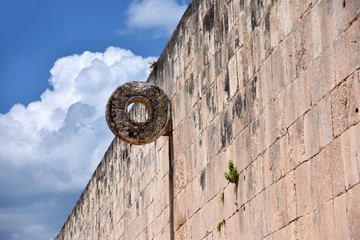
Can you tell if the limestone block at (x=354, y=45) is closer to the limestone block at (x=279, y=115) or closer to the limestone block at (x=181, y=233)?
the limestone block at (x=279, y=115)

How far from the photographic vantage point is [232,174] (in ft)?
24.4

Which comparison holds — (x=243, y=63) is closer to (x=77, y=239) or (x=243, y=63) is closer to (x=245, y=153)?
(x=245, y=153)

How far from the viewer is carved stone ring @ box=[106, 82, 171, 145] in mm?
9898

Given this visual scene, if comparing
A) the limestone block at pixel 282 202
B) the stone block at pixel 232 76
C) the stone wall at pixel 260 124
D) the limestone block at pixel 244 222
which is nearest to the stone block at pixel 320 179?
the stone wall at pixel 260 124

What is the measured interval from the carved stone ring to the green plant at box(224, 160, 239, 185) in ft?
8.29

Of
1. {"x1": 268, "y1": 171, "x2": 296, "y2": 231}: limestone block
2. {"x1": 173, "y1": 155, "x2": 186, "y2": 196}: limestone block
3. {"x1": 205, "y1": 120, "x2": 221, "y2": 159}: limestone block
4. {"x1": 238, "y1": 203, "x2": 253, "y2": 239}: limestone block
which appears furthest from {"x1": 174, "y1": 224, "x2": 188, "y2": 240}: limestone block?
{"x1": 268, "y1": 171, "x2": 296, "y2": 231}: limestone block

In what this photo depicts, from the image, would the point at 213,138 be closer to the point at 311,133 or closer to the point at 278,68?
the point at 278,68

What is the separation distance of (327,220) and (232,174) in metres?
2.00

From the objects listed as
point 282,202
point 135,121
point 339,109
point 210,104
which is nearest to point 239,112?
point 210,104

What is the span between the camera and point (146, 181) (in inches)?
441

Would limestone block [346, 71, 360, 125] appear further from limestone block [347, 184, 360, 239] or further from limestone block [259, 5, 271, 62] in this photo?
limestone block [259, 5, 271, 62]

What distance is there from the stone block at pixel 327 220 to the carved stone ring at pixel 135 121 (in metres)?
4.54

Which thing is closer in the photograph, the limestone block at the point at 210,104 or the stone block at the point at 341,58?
the stone block at the point at 341,58

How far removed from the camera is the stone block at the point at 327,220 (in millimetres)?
5449
